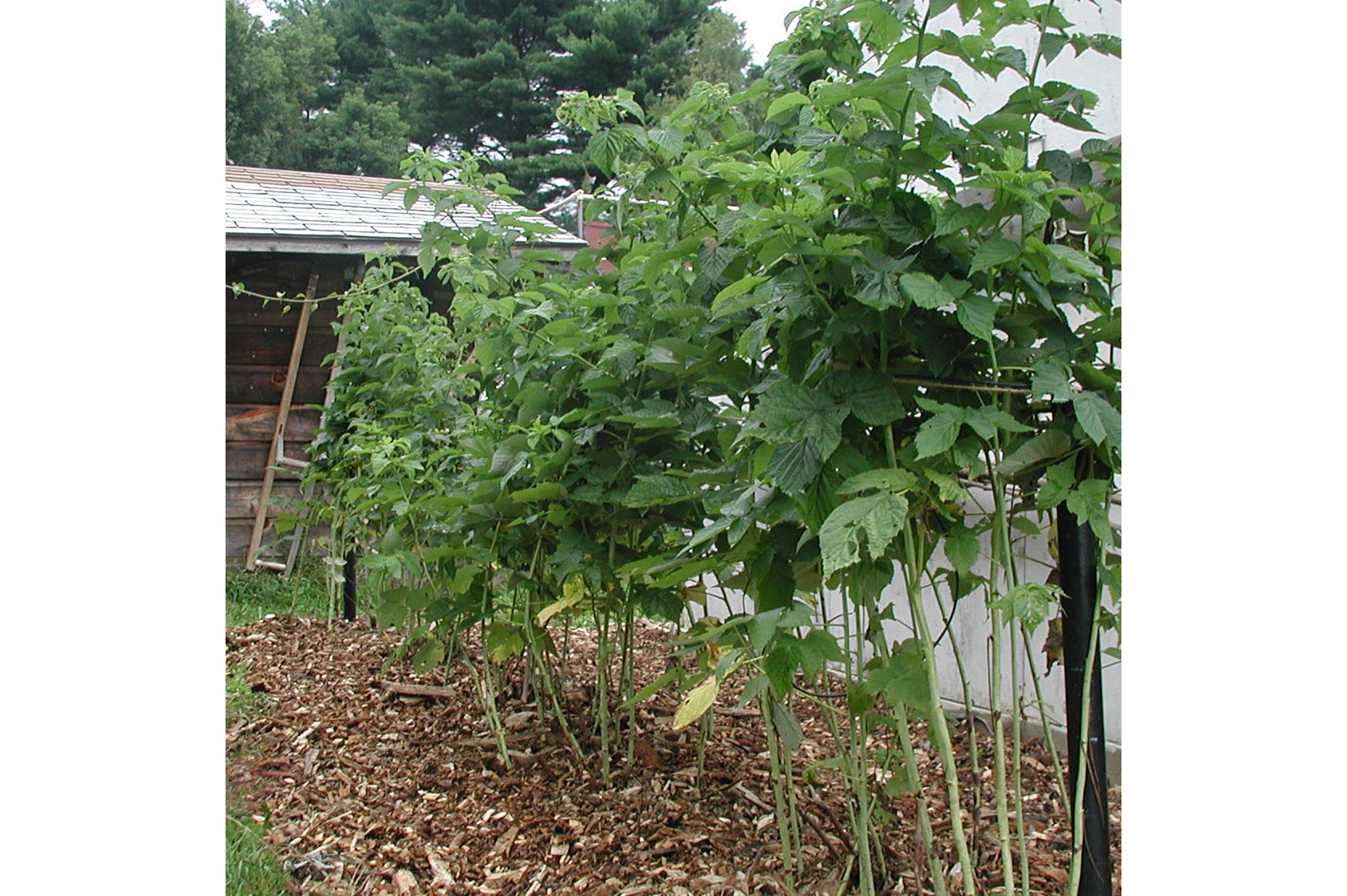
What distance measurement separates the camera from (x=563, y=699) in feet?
10.6

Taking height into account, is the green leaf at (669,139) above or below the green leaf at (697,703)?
above

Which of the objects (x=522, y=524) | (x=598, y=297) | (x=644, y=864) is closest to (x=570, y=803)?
(x=644, y=864)

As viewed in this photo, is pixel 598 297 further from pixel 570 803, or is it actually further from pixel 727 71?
pixel 727 71

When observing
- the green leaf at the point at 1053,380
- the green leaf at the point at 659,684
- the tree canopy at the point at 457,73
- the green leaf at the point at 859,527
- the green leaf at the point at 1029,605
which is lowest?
the green leaf at the point at 659,684

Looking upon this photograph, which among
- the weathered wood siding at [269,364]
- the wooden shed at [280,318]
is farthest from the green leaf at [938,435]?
the weathered wood siding at [269,364]

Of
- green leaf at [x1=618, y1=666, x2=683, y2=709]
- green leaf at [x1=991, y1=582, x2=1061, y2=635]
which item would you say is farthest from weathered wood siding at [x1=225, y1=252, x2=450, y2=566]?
green leaf at [x1=991, y1=582, x2=1061, y2=635]

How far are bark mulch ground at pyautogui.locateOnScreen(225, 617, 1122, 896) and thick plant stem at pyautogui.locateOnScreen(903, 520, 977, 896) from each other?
365 mm

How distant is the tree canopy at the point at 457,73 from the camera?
1533 cm

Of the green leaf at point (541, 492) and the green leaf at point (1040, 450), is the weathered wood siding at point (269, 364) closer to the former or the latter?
the green leaf at point (541, 492)

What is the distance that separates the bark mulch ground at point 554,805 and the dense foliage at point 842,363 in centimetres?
11

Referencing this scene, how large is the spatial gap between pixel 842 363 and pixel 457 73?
15.7 meters

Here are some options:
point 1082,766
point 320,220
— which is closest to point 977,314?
point 1082,766

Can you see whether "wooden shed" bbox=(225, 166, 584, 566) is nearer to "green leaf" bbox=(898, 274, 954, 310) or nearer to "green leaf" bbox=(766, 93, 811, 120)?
"green leaf" bbox=(766, 93, 811, 120)

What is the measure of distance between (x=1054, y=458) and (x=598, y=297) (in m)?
1.00
